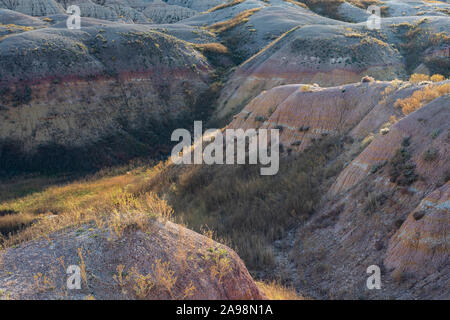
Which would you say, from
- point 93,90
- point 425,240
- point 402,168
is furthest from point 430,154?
point 93,90

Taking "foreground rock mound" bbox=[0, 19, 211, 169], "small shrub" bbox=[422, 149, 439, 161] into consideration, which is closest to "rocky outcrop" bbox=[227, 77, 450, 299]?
"small shrub" bbox=[422, 149, 439, 161]

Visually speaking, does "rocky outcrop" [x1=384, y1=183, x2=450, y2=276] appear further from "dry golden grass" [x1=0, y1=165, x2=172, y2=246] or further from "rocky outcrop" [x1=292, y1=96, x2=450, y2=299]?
"dry golden grass" [x1=0, y1=165, x2=172, y2=246]

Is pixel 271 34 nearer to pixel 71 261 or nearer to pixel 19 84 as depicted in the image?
pixel 19 84

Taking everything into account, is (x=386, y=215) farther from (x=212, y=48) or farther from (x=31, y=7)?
(x=31, y=7)

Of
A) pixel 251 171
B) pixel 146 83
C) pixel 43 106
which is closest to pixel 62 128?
pixel 43 106

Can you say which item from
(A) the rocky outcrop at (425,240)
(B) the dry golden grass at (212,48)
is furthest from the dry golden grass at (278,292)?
(B) the dry golden grass at (212,48)

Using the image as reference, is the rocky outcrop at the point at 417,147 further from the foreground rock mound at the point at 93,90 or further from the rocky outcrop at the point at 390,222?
the foreground rock mound at the point at 93,90
